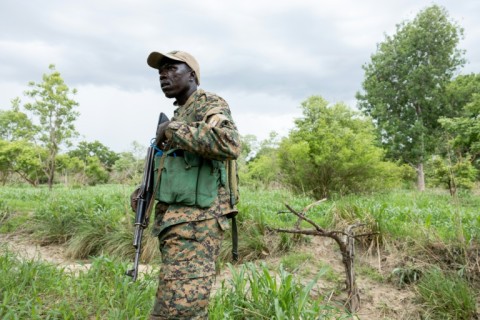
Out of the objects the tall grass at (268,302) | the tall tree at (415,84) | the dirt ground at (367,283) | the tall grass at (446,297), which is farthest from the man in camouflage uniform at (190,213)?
the tall tree at (415,84)

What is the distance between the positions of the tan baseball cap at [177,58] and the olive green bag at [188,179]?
56cm

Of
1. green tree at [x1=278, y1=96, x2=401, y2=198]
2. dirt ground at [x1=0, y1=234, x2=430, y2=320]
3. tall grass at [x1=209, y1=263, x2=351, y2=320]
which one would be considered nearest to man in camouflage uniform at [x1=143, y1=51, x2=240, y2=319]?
tall grass at [x1=209, y1=263, x2=351, y2=320]

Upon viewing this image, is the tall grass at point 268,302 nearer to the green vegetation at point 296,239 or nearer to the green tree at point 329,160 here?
the green vegetation at point 296,239

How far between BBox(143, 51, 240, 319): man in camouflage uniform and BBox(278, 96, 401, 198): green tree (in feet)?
23.4

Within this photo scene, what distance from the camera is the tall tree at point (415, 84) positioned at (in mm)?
21859

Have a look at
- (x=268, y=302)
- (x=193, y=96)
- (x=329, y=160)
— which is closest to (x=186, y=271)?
(x=193, y=96)

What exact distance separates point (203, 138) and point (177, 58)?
0.61 metres

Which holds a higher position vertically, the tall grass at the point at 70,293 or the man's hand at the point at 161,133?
the man's hand at the point at 161,133

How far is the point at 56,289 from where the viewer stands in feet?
11.2

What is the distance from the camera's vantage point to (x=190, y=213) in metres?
2.21

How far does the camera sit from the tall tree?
21.9m

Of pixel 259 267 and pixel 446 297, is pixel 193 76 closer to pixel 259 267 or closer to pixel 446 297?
pixel 259 267

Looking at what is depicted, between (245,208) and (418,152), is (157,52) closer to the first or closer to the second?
(245,208)

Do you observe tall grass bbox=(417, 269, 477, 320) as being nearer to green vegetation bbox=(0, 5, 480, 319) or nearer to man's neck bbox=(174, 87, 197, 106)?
green vegetation bbox=(0, 5, 480, 319)
